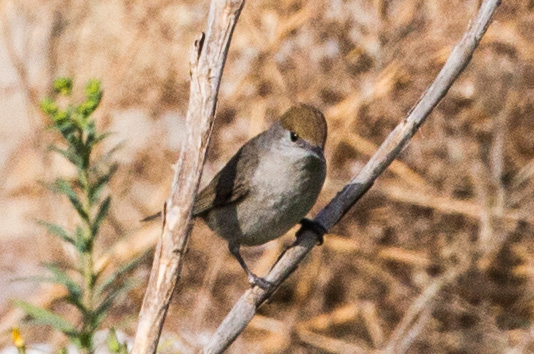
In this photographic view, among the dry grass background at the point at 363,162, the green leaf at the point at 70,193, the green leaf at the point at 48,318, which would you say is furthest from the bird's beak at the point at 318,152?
the dry grass background at the point at 363,162

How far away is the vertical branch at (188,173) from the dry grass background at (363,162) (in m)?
3.18

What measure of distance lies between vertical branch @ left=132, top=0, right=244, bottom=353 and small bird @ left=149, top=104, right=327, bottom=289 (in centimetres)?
108

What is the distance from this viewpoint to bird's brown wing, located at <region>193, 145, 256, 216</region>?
3908 mm

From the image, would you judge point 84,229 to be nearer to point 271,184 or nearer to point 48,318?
point 48,318

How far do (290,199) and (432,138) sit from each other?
2263 millimetres

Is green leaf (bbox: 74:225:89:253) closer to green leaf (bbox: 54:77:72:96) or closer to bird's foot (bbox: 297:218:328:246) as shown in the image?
green leaf (bbox: 54:77:72:96)


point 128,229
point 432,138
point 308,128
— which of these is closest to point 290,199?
point 308,128

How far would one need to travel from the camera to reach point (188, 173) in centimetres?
233

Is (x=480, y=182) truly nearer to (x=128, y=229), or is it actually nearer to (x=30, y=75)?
(x=128, y=229)

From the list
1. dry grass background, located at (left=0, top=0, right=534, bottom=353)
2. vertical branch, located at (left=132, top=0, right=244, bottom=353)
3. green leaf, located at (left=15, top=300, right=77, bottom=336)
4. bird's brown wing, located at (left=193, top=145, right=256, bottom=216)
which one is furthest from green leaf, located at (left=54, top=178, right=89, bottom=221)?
dry grass background, located at (left=0, top=0, right=534, bottom=353)

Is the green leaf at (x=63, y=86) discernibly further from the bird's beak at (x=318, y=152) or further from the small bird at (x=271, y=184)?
the bird's beak at (x=318, y=152)

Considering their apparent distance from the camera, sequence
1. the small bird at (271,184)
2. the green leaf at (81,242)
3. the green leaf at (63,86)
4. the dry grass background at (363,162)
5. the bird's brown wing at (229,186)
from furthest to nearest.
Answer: the dry grass background at (363,162)
the bird's brown wing at (229,186)
the small bird at (271,184)
the green leaf at (63,86)
the green leaf at (81,242)

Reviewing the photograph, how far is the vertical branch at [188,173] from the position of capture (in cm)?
232

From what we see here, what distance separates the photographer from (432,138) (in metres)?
5.58
